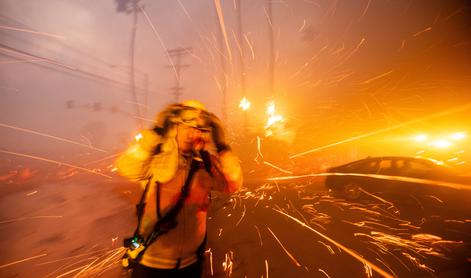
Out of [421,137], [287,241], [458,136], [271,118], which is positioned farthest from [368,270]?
[271,118]

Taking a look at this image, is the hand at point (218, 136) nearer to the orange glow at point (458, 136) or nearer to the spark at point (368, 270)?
the spark at point (368, 270)

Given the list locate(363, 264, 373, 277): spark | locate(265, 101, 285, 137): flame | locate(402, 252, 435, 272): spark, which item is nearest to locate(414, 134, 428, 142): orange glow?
locate(265, 101, 285, 137): flame

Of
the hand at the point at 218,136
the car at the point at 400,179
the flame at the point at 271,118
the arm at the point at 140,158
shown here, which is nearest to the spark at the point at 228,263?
the hand at the point at 218,136

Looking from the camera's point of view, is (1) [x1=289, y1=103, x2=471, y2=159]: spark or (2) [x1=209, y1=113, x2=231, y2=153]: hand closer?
(2) [x1=209, y1=113, x2=231, y2=153]: hand

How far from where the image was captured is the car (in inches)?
281

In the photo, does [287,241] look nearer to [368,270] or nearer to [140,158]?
[368,270]

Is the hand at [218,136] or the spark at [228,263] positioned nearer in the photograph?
the hand at [218,136]

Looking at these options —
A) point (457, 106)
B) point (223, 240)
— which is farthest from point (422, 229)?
point (457, 106)

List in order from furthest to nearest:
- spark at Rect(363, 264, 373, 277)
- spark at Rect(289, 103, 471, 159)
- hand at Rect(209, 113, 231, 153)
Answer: spark at Rect(289, 103, 471, 159) → spark at Rect(363, 264, 373, 277) → hand at Rect(209, 113, 231, 153)

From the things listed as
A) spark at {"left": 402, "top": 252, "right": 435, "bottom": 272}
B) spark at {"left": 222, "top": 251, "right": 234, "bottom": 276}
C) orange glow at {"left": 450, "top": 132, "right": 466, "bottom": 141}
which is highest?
orange glow at {"left": 450, "top": 132, "right": 466, "bottom": 141}

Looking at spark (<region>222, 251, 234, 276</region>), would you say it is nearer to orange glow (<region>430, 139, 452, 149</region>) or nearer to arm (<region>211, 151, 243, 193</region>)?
arm (<region>211, 151, 243, 193</region>)

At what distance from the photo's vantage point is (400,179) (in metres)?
8.26

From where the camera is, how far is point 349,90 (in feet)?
71.9

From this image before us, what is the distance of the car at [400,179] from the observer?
7.14m
